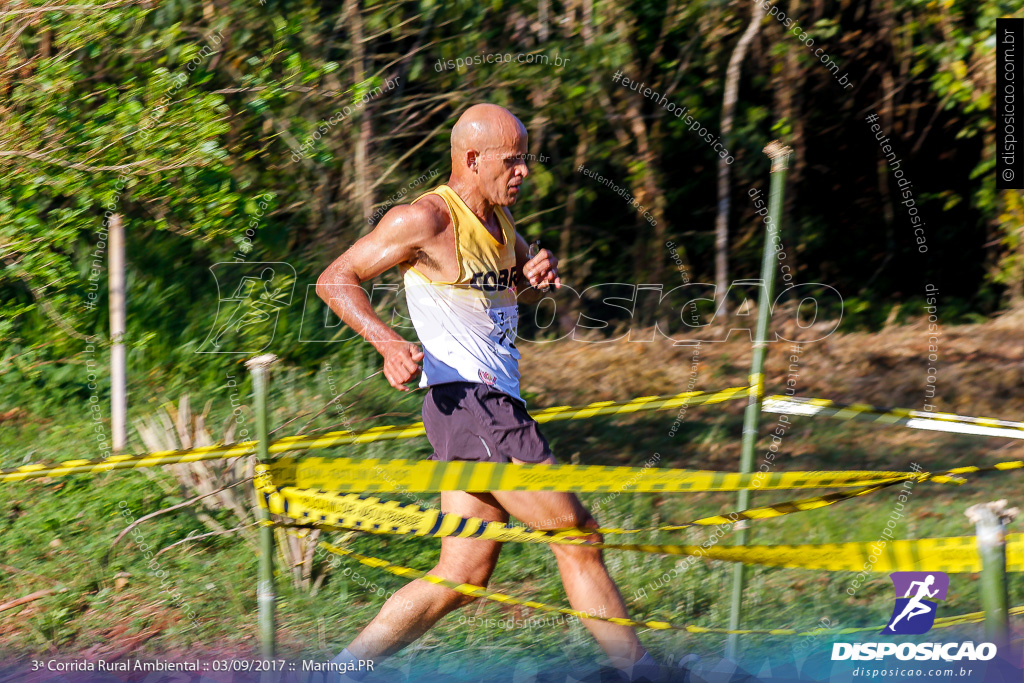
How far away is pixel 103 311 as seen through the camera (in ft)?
15.6

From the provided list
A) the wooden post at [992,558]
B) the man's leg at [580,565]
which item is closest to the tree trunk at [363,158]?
the man's leg at [580,565]

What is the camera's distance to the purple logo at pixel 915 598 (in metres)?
2.64

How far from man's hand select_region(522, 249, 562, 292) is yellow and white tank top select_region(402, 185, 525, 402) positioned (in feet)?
0.36

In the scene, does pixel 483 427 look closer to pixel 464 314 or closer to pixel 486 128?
pixel 464 314

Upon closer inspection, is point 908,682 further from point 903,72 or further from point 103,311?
point 903,72

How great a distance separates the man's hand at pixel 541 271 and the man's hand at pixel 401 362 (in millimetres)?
543

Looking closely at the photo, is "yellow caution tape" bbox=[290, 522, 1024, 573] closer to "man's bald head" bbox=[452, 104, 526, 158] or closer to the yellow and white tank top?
the yellow and white tank top

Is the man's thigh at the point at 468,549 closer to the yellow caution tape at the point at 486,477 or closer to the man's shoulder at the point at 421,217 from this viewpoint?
the yellow caution tape at the point at 486,477

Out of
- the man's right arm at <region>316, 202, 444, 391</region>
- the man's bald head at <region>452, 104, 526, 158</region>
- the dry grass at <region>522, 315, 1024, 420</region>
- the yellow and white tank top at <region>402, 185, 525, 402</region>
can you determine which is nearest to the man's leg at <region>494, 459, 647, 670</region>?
the yellow and white tank top at <region>402, 185, 525, 402</region>

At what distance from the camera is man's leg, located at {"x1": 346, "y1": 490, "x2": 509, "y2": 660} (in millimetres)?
2752

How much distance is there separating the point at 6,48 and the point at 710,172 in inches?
177

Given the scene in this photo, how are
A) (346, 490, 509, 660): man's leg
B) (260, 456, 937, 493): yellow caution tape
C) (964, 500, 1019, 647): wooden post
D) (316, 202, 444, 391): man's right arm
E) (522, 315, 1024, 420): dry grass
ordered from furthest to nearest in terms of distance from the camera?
(522, 315, 1024, 420): dry grass, (346, 490, 509, 660): man's leg, (316, 202, 444, 391): man's right arm, (260, 456, 937, 493): yellow caution tape, (964, 500, 1019, 647): wooden post

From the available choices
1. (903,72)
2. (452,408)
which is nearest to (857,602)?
(452,408)

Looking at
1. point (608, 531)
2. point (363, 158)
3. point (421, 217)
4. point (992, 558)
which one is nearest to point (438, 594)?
point (608, 531)
